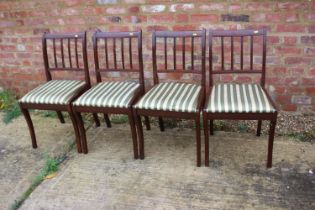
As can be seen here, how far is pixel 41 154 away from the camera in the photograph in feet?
10.7

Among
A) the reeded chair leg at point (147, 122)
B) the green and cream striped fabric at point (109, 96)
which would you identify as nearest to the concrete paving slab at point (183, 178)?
the reeded chair leg at point (147, 122)

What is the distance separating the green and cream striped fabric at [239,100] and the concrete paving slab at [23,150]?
1.45 metres

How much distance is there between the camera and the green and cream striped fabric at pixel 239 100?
2.59 meters

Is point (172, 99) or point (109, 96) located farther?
point (109, 96)

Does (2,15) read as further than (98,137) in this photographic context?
Yes

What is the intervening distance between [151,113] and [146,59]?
101cm

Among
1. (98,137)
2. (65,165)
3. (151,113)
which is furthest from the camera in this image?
(98,137)

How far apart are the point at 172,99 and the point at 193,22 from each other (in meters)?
0.93

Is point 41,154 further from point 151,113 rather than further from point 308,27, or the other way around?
point 308,27

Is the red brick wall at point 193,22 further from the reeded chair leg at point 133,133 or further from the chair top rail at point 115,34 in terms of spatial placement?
the reeded chair leg at point 133,133

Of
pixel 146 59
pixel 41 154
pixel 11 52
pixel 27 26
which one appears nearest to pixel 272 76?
pixel 146 59

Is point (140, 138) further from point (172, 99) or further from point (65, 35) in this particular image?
point (65, 35)

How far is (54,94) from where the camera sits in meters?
3.10

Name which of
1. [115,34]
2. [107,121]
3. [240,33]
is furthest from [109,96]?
[240,33]
